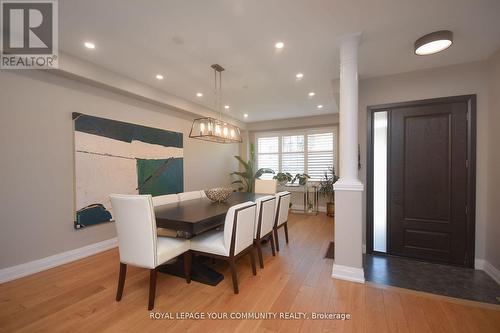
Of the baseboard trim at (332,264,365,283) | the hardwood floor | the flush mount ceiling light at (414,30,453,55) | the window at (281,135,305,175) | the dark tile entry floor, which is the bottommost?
the dark tile entry floor

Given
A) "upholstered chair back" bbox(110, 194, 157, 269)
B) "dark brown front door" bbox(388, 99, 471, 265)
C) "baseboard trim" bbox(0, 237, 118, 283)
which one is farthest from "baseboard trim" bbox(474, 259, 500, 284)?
"baseboard trim" bbox(0, 237, 118, 283)

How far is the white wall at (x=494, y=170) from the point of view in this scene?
2.49 m

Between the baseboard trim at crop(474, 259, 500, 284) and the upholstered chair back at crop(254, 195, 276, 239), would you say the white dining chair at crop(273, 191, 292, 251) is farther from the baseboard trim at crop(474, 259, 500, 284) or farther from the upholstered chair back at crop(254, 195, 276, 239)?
the baseboard trim at crop(474, 259, 500, 284)

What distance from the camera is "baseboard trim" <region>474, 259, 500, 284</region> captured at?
2.44m

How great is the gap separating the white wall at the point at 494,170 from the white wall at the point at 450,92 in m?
0.07

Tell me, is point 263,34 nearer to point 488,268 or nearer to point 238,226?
point 238,226

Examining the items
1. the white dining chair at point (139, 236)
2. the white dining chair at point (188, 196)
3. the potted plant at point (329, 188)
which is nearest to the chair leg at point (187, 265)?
the white dining chair at point (139, 236)

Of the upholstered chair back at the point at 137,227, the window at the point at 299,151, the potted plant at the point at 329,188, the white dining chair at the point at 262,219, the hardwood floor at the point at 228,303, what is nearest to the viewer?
the hardwood floor at the point at 228,303

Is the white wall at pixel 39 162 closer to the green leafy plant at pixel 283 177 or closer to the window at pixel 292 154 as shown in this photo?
the green leafy plant at pixel 283 177

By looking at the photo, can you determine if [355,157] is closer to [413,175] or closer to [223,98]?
[413,175]

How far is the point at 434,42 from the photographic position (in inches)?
88.4

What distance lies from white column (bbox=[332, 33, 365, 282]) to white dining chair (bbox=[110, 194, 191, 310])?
190cm

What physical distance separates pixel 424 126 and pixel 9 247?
5.38 meters

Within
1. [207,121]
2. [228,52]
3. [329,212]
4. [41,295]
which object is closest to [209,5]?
[228,52]
